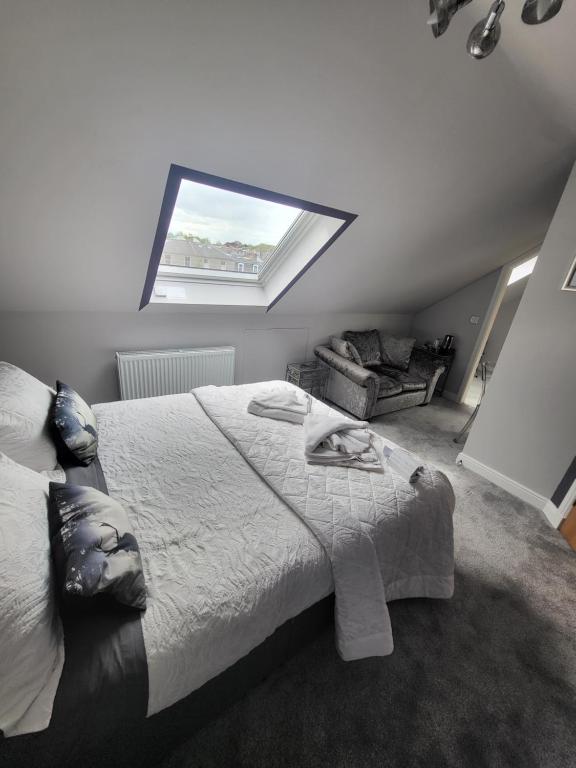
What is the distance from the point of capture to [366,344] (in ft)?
13.3

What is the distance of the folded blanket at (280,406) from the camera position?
1.92 metres

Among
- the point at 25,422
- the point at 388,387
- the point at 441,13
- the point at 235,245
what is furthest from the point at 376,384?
the point at 25,422

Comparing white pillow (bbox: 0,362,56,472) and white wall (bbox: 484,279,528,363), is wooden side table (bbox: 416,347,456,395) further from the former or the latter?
white pillow (bbox: 0,362,56,472)

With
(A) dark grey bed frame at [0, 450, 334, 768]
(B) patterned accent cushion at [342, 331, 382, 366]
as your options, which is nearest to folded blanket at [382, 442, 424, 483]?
(A) dark grey bed frame at [0, 450, 334, 768]

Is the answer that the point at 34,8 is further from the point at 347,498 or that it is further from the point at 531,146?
the point at 531,146

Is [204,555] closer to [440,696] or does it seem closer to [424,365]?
[440,696]

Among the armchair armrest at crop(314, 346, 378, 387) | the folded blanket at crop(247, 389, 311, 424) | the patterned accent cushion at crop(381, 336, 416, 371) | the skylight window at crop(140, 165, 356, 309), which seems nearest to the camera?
the folded blanket at crop(247, 389, 311, 424)

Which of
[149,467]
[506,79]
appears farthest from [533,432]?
[149,467]

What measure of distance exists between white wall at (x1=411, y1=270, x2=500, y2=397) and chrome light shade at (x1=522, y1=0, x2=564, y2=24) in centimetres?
379

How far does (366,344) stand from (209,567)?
11.5 feet

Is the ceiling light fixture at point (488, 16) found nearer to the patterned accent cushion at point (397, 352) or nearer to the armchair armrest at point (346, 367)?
the armchair armrest at point (346, 367)

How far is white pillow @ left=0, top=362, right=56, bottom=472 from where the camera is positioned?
1.21 metres

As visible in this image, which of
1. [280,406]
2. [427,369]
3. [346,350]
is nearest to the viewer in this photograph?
[280,406]

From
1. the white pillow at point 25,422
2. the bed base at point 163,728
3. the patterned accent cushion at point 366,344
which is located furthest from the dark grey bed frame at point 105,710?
the patterned accent cushion at point 366,344
